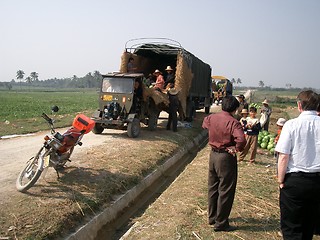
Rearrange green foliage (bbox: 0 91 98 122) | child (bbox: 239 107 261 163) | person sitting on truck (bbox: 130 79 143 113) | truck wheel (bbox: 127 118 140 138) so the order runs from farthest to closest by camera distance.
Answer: green foliage (bbox: 0 91 98 122) < person sitting on truck (bbox: 130 79 143 113) < truck wheel (bbox: 127 118 140 138) < child (bbox: 239 107 261 163)

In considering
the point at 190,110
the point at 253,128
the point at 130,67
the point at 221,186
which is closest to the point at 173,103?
the point at 190,110

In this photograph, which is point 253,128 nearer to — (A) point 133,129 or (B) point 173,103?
(A) point 133,129

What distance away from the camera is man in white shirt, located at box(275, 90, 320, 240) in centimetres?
357

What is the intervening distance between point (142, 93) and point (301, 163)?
27.9 feet

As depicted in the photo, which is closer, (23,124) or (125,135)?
(125,135)

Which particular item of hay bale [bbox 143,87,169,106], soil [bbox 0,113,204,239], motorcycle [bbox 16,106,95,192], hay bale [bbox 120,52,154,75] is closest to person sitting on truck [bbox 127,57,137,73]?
hay bale [bbox 120,52,154,75]

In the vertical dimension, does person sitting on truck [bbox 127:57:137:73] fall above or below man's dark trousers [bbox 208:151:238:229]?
above

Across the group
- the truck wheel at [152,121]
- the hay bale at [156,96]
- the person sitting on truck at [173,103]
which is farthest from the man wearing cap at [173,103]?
the truck wheel at [152,121]

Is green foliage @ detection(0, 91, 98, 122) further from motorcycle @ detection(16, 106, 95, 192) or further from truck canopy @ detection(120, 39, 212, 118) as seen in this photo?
motorcycle @ detection(16, 106, 95, 192)

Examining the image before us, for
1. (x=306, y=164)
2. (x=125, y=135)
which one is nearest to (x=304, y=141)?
(x=306, y=164)

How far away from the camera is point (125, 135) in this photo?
1155cm

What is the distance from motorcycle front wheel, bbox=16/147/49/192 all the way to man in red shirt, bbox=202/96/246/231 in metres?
3.03

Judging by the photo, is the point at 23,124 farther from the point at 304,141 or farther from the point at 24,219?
the point at 304,141

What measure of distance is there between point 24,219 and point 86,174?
2.24 metres
